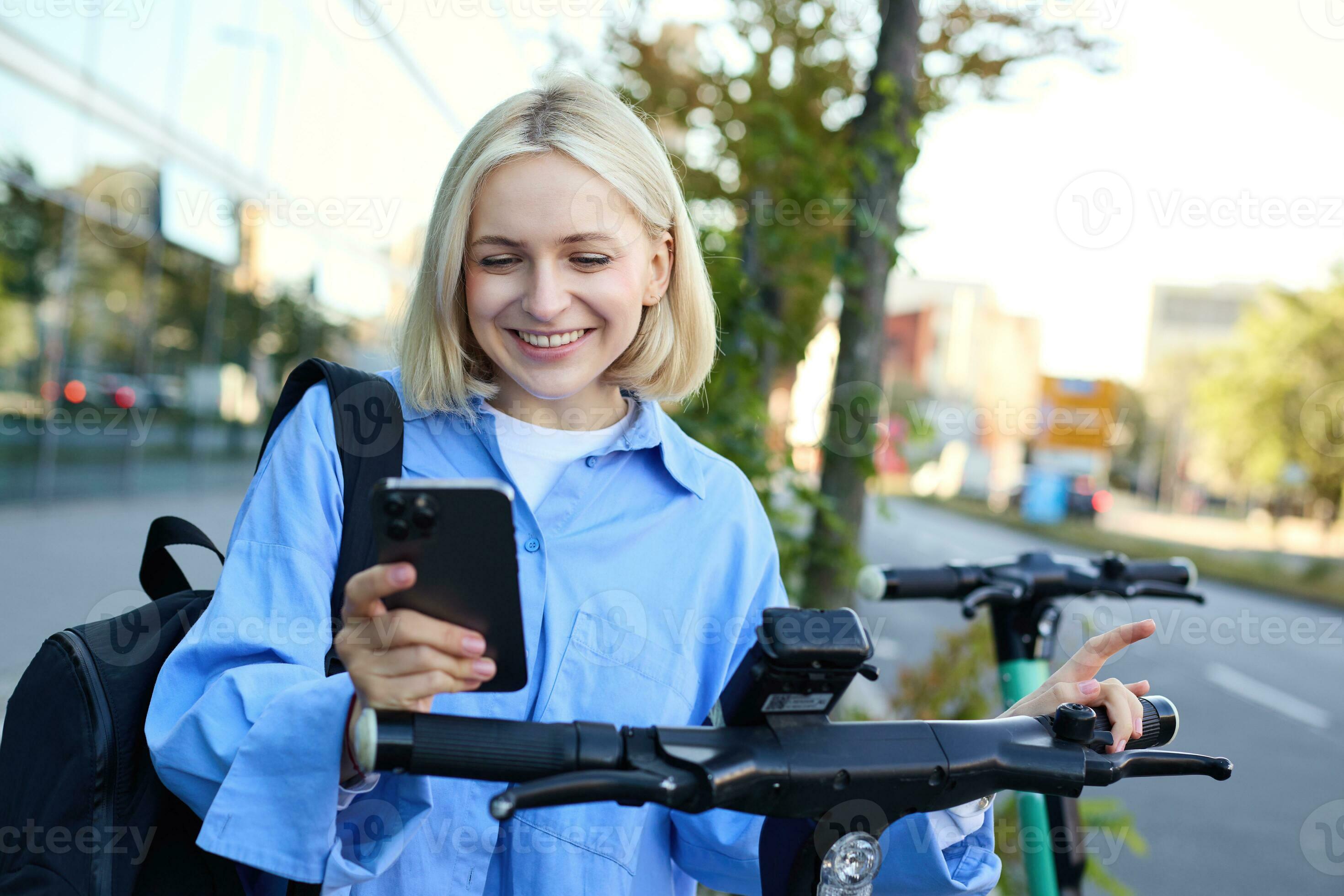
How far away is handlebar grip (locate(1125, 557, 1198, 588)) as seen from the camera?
251 centimetres

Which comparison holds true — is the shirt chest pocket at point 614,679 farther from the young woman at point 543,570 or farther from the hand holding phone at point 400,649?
the hand holding phone at point 400,649

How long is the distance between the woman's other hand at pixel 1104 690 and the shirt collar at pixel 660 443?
0.62m

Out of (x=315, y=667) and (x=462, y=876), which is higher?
(x=315, y=667)

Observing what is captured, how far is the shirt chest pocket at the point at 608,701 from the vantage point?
1557 millimetres

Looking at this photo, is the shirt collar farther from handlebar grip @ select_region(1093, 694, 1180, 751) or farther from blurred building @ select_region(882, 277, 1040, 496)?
blurred building @ select_region(882, 277, 1040, 496)

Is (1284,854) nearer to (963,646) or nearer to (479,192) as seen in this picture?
(963,646)

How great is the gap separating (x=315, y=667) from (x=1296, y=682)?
11373mm

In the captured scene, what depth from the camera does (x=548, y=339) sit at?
65.1 inches

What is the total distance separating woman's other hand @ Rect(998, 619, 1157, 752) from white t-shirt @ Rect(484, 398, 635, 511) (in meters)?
0.77

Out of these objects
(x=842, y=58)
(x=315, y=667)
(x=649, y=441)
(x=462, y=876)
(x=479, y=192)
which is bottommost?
(x=462, y=876)

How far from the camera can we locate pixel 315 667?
1.32 m

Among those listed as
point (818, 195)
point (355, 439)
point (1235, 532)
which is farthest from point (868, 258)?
point (1235, 532)

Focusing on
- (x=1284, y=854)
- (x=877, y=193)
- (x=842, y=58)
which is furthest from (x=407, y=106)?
(x=1284, y=854)

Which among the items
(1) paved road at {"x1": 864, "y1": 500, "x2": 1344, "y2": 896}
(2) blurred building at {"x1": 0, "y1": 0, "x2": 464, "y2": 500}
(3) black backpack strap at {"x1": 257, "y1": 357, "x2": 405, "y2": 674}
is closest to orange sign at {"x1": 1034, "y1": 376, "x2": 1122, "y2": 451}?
(1) paved road at {"x1": 864, "y1": 500, "x2": 1344, "y2": 896}
